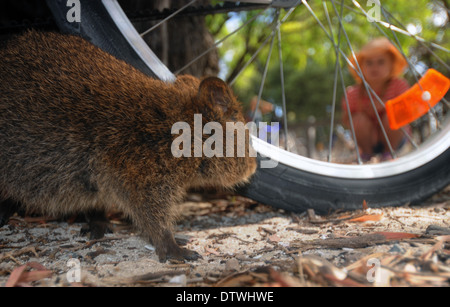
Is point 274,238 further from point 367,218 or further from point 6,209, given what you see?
point 6,209

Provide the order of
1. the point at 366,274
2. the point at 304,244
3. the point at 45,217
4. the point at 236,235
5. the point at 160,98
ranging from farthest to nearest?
the point at 45,217, the point at 236,235, the point at 160,98, the point at 304,244, the point at 366,274

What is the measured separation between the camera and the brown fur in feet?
6.80

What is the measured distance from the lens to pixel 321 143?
12.6 metres

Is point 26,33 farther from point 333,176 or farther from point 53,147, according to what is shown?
point 333,176

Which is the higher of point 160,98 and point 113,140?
point 160,98

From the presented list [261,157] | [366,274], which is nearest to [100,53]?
[261,157]

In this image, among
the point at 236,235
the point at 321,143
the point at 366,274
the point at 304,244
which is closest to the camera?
the point at 366,274

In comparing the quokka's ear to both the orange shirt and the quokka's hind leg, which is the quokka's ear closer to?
the quokka's hind leg

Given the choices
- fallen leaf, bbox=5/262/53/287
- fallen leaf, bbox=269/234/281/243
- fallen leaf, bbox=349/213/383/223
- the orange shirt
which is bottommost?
fallen leaf, bbox=5/262/53/287

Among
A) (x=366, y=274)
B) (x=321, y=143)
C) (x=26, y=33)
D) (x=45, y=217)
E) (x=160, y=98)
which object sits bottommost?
(x=366, y=274)

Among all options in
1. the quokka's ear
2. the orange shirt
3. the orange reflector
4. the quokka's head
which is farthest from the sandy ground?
the orange shirt

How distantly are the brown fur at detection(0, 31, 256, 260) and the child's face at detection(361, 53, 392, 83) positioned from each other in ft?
11.0

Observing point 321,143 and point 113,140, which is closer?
point 113,140

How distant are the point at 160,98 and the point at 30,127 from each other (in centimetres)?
79
